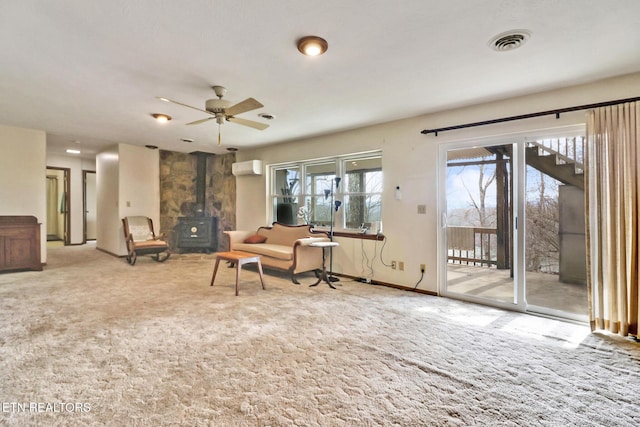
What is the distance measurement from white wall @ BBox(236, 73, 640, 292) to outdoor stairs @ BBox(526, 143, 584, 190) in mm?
270

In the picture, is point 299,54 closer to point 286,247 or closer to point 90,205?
point 286,247

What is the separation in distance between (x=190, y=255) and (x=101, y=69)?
15.2ft

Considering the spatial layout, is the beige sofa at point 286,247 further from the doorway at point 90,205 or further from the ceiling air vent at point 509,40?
the doorway at point 90,205

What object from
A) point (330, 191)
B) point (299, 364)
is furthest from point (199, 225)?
point (299, 364)

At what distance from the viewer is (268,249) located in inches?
187

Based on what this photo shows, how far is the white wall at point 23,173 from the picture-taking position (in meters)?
4.89

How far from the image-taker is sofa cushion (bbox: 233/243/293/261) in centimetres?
450

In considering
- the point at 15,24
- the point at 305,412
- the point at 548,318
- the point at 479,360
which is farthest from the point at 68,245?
the point at 548,318

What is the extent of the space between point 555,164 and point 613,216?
0.79 m

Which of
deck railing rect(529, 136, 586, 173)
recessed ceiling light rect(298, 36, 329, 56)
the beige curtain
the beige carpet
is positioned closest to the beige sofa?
the beige carpet

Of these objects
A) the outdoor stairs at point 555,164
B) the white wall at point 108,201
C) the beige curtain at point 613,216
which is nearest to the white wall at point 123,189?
the white wall at point 108,201

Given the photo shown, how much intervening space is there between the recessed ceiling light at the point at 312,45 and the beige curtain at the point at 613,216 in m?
2.62

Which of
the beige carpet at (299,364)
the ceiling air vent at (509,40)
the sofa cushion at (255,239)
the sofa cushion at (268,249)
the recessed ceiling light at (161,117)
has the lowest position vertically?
the beige carpet at (299,364)

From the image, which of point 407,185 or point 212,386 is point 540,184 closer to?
point 407,185
